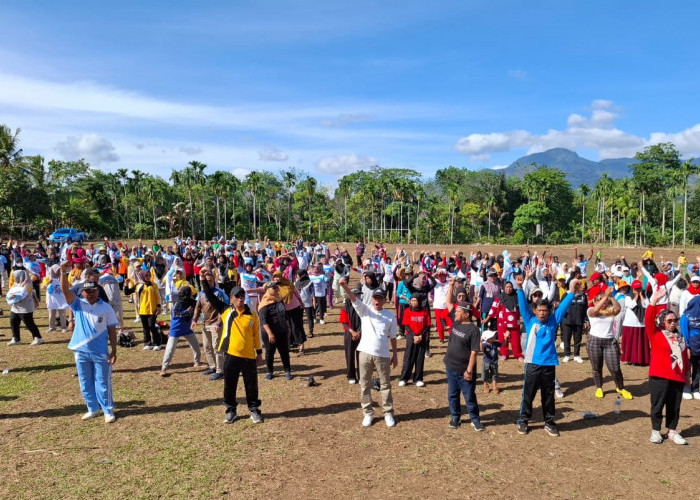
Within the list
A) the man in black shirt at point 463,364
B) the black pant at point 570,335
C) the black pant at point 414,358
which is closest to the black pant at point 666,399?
the man in black shirt at point 463,364

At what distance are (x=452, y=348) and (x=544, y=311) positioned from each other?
4.30 ft

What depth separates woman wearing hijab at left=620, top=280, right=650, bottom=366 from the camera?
30.4 ft

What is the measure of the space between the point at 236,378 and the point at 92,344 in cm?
202

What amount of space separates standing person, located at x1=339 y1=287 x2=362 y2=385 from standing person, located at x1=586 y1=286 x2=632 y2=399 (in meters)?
3.79

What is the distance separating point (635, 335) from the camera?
939 centimetres

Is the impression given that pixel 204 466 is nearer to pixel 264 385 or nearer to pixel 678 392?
pixel 264 385

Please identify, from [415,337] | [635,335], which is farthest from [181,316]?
[635,335]

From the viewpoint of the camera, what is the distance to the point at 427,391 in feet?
25.7

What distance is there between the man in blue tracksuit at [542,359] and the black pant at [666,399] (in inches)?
48.4

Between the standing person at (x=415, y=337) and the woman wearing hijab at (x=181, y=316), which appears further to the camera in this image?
the woman wearing hijab at (x=181, y=316)

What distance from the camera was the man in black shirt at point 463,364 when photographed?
614cm

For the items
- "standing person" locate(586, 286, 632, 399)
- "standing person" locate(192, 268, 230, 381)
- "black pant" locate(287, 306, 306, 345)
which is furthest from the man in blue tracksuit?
"standing person" locate(192, 268, 230, 381)

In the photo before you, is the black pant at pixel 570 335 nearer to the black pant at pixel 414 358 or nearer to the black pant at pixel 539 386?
the black pant at pixel 414 358

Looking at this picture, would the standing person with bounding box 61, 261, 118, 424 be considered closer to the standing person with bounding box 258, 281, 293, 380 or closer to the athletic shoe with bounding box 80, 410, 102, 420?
the athletic shoe with bounding box 80, 410, 102, 420
